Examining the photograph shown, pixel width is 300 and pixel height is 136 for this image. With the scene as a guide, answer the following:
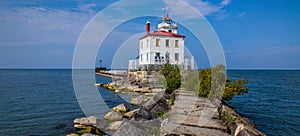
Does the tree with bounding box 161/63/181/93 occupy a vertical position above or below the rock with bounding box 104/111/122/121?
above

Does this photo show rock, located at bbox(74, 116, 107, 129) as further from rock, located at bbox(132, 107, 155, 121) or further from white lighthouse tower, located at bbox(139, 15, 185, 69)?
white lighthouse tower, located at bbox(139, 15, 185, 69)

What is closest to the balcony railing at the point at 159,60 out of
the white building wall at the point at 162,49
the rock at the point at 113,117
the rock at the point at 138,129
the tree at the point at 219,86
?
the white building wall at the point at 162,49

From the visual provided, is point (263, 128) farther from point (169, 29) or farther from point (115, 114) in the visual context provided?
point (169, 29)

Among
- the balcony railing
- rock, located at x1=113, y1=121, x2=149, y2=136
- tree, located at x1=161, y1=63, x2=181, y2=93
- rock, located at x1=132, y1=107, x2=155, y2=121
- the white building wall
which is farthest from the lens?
the balcony railing

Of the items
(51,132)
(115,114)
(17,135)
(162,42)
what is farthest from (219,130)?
(162,42)

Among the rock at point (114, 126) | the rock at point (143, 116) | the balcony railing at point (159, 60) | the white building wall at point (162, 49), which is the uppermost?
the white building wall at point (162, 49)

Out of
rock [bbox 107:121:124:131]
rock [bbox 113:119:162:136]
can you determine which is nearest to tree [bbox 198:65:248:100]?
rock [bbox 113:119:162:136]

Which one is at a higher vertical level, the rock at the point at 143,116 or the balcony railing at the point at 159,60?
the balcony railing at the point at 159,60

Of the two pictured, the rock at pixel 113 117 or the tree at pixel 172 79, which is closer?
the rock at pixel 113 117

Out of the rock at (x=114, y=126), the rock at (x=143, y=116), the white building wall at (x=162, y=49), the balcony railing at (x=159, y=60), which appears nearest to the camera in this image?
the rock at (x=143, y=116)

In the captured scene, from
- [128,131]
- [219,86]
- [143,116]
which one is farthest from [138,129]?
[219,86]

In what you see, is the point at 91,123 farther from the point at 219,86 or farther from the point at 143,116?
the point at 219,86

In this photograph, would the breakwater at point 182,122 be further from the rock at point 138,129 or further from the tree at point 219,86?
the tree at point 219,86

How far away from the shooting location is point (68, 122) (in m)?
13.6
